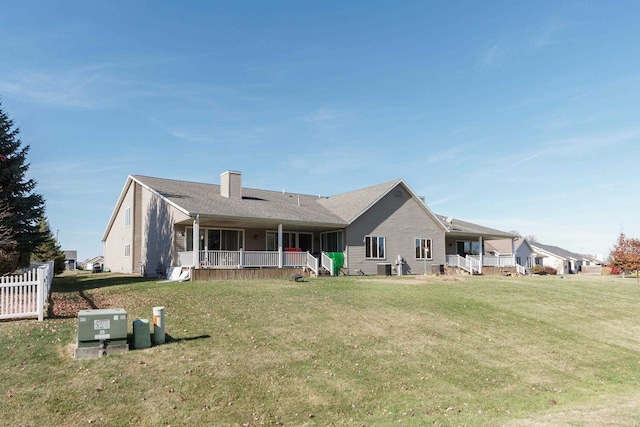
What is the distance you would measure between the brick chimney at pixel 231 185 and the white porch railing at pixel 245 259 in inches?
197

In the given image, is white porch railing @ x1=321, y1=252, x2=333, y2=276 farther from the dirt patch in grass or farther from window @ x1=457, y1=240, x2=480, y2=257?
window @ x1=457, y1=240, x2=480, y2=257

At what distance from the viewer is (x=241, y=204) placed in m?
25.7

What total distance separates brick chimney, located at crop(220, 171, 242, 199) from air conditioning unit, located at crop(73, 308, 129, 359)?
60.2 ft

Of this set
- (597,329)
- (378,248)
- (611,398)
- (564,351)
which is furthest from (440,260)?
(611,398)

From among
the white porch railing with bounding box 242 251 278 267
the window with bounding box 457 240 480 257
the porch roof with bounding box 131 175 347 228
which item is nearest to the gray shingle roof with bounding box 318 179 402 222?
the porch roof with bounding box 131 175 347 228

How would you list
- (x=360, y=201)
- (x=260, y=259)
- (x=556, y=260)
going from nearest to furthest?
(x=260, y=259) < (x=360, y=201) < (x=556, y=260)

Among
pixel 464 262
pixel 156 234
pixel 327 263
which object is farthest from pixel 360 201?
pixel 156 234

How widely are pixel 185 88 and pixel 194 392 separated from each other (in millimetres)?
16728

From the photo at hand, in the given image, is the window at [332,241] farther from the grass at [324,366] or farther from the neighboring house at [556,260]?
the neighboring house at [556,260]

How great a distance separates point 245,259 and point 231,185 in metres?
5.83

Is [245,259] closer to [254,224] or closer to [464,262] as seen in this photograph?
[254,224]

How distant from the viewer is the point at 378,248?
1137 inches

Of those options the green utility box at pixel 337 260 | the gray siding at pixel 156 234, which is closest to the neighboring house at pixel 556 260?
the green utility box at pixel 337 260

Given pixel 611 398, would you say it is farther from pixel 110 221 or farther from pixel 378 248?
pixel 110 221
